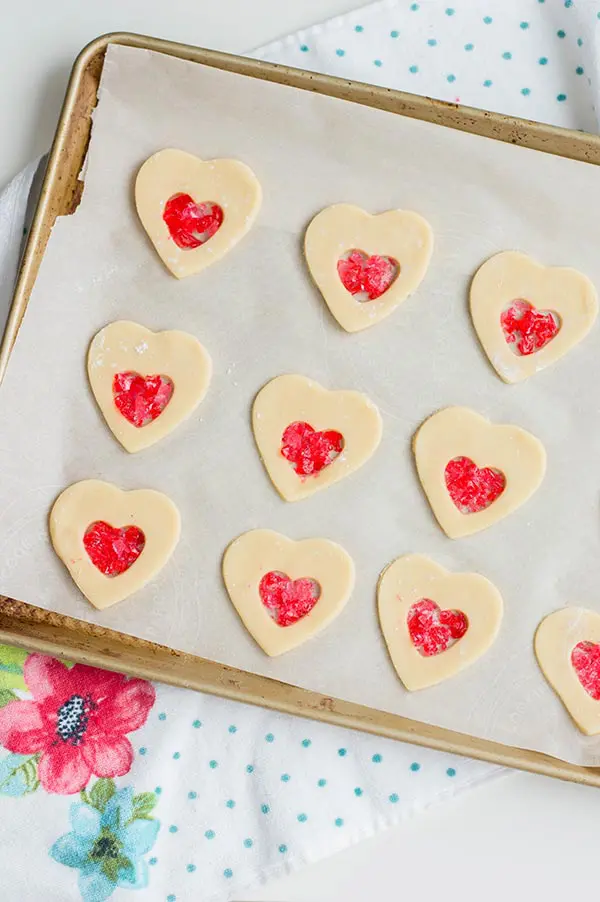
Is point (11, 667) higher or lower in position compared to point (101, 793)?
higher

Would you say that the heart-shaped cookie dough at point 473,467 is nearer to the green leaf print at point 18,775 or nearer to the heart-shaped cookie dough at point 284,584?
the heart-shaped cookie dough at point 284,584

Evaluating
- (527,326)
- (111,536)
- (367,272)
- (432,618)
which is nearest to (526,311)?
(527,326)

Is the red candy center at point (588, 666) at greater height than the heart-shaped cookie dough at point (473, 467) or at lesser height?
lesser

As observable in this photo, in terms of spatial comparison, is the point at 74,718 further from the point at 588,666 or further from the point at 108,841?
the point at 588,666

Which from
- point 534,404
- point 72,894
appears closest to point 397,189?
point 534,404

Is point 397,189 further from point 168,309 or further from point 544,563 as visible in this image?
point 544,563

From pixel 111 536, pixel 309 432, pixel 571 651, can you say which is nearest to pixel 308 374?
pixel 309 432

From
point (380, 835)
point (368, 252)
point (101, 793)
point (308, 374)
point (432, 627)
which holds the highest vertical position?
point (368, 252)

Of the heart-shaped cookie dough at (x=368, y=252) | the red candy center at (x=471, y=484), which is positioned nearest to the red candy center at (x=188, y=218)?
the heart-shaped cookie dough at (x=368, y=252)
